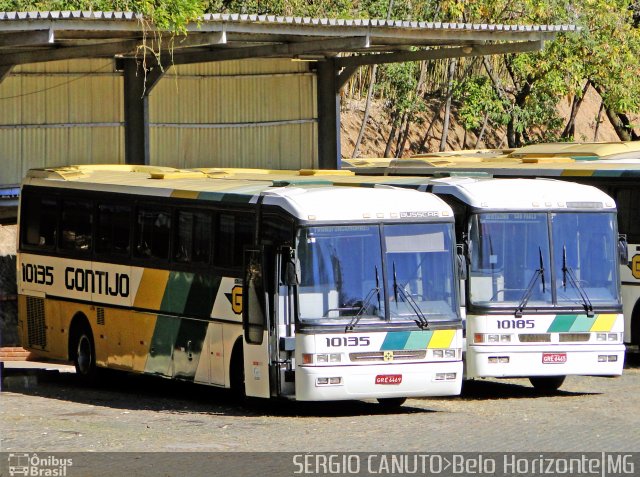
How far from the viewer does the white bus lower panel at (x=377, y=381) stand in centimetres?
1619

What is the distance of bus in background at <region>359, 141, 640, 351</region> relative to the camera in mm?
22047

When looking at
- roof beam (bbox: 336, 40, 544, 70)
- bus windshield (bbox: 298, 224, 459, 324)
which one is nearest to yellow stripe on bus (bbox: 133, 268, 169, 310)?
bus windshield (bbox: 298, 224, 459, 324)

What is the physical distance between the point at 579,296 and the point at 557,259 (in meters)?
0.53

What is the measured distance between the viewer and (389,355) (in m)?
16.5

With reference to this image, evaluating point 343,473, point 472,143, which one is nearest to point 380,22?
point 343,473

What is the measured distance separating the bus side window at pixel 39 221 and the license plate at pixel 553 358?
751 centimetres

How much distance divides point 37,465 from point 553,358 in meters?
7.92

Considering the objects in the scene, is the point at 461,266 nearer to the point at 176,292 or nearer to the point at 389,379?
the point at 389,379

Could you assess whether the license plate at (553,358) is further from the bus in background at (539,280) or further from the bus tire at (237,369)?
the bus tire at (237,369)

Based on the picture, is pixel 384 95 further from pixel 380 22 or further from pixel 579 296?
pixel 579 296

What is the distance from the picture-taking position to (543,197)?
1864cm

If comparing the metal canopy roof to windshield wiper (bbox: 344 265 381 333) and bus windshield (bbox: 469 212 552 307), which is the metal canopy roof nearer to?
bus windshield (bbox: 469 212 552 307)

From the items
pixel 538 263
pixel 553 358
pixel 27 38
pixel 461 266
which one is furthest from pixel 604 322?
pixel 27 38

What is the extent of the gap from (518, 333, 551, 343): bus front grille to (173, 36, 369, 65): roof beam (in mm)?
9405
